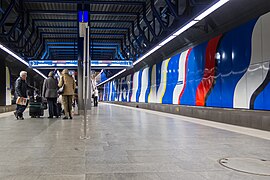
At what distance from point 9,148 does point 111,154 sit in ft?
5.30

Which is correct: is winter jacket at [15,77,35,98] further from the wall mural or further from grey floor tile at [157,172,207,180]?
grey floor tile at [157,172,207,180]

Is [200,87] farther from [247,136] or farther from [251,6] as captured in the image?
[247,136]

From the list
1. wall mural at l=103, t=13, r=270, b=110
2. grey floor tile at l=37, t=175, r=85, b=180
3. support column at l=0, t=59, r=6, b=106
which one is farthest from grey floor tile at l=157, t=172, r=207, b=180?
support column at l=0, t=59, r=6, b=106

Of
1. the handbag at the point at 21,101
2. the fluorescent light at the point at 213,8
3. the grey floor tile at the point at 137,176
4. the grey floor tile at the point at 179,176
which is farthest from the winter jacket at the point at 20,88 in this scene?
the grey floor tile at the point at 179,176

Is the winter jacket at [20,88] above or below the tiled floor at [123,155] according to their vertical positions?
above

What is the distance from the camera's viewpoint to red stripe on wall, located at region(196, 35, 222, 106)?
8.83 m

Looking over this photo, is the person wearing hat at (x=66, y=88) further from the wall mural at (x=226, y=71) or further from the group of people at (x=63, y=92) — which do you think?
the wall mural at (x=226, y=71)

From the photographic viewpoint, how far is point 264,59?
6.25 meters

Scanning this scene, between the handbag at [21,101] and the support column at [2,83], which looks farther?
the support column at [2,83]

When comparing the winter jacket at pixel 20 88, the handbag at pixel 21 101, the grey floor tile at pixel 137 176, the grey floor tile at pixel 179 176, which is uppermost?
the winter jacket at pixel 20 88

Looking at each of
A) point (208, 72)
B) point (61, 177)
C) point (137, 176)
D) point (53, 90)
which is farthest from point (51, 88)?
point (137, 176)

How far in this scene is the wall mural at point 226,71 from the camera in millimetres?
6365

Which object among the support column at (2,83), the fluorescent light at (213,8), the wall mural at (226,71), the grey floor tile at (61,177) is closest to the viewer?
the grey floor tile at (61,177)

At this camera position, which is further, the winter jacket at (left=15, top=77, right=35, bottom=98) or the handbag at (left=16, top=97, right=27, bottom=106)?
the winter jacket at (left=15, top=77, right=35, bottom=98)
